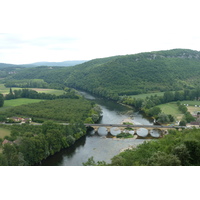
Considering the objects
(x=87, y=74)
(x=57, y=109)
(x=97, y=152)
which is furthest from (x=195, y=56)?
(x=97, y=152)

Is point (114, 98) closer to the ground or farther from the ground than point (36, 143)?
farther from the ground

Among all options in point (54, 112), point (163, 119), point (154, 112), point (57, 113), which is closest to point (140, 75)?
point (154, 112)

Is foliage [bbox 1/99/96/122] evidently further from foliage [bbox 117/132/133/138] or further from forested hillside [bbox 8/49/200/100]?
forested hillside [bbox 8/49/200/100]

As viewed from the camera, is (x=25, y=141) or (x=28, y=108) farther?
(x=28, y=108)

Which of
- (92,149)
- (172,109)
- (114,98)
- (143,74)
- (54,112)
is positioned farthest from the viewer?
(143,74)

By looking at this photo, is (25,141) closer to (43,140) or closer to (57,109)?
(43,140)

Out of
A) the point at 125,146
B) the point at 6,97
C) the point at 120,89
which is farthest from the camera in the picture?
the point at 120,89

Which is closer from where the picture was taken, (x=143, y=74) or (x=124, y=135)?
(x=124, y=135)

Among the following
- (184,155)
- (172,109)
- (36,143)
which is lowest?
(172,109)

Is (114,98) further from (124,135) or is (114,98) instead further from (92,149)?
(92,149)
